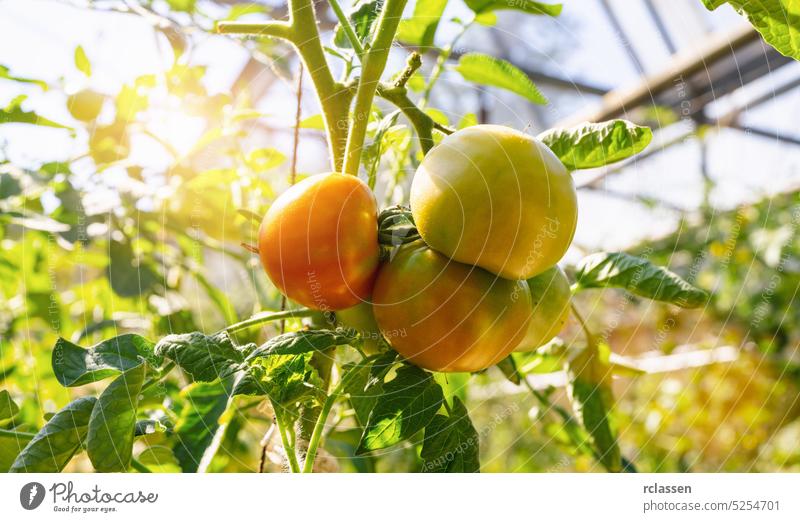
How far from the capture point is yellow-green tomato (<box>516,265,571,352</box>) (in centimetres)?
30

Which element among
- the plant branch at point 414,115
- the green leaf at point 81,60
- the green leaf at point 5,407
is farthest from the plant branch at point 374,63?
the green leaf at point 81,60

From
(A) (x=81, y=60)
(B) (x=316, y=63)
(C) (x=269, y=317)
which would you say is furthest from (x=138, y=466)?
(A) (x=81, y=60)

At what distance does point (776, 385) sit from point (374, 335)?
131 centimetres

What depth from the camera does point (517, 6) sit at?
0.38 m

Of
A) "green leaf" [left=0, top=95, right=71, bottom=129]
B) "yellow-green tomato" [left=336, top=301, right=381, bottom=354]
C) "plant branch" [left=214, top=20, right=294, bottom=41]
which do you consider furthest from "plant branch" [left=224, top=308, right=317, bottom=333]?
"green leaf" [left=0, top=95, right=71, bottom=129]

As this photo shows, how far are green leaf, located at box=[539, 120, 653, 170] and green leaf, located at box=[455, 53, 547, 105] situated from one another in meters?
0.07

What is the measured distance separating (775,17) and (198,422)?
336 millimetres

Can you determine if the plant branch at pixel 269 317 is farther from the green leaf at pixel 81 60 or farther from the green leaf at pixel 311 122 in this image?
the green leaf at pixel 81 60

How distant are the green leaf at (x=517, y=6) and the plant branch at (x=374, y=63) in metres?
0.10

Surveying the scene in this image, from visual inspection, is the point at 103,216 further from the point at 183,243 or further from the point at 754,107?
the point at 754,107

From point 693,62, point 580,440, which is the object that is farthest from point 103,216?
point 693,62

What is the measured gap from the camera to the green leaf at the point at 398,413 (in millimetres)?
267

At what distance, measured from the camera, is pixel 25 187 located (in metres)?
0.52

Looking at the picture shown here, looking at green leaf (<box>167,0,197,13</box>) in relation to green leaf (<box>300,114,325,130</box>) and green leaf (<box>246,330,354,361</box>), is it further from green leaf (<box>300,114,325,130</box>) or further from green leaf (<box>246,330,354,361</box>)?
green leaf (<box>246,330,354,361</box>)
